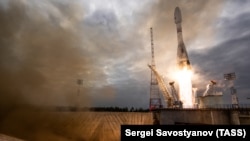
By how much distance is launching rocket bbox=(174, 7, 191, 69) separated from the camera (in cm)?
4825

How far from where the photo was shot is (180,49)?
49531 millimetres

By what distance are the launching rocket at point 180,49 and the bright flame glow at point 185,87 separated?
4.47ft

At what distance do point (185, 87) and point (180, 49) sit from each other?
8.95 meters

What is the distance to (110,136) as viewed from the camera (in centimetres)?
3881

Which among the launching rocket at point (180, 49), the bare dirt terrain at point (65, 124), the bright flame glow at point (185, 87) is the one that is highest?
the launching rocket at point (180, 49)

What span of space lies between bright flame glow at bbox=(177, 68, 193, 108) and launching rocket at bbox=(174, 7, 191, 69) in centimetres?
136

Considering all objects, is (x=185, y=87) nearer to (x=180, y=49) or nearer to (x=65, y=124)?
(x=180, y=49)

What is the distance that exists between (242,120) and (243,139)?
26.8 m

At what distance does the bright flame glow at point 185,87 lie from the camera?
47531mm

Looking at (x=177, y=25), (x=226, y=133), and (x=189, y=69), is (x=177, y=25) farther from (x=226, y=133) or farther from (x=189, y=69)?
(x=226, y=133)

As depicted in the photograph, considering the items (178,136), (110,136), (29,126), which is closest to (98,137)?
(110,136)

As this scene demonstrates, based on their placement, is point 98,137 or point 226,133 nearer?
point 226,133

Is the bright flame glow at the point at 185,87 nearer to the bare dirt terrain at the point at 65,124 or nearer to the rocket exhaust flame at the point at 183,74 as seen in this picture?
the rocket exhaust flame at the point at 183,74

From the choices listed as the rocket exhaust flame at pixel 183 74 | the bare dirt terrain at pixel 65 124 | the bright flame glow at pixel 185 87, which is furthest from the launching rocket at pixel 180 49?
the bare dirt terrain at pixel 65 124
